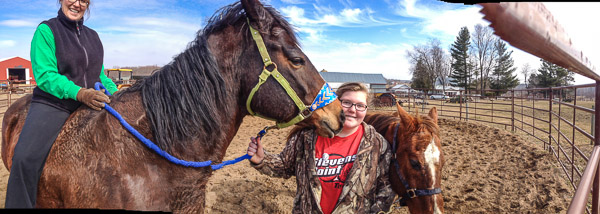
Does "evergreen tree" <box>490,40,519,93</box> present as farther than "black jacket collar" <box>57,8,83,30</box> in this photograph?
Yes

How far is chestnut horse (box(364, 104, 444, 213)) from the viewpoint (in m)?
2.49

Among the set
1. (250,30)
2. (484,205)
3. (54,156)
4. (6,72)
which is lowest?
(484,205)

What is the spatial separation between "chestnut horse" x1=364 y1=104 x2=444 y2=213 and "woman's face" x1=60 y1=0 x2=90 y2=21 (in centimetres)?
264

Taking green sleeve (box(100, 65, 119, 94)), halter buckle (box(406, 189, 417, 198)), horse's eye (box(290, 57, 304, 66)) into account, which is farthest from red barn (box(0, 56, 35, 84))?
halter buckle (box(406, 189, 417, 198))

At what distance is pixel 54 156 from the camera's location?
1497 mm

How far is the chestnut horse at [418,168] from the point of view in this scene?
2.49 metres

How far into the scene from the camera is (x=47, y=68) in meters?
1.55

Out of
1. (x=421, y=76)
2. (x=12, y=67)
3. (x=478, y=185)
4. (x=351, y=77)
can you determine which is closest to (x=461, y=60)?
(x=421, y=76)

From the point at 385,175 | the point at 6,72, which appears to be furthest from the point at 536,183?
the point at 6,72

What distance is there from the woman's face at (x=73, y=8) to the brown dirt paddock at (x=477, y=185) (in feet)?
10.00

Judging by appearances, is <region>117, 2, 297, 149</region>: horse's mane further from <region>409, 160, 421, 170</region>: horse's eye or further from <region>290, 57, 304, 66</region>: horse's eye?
<region>409, 160, 421, 170</region>: horse's eye

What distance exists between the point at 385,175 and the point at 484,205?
2.82 metres

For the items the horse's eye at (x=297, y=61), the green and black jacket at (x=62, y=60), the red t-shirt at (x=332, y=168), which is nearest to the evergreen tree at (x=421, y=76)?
the red t-shirt at (x=332, y=168)

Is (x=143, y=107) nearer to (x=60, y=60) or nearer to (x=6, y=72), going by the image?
(x=60, y=60)
